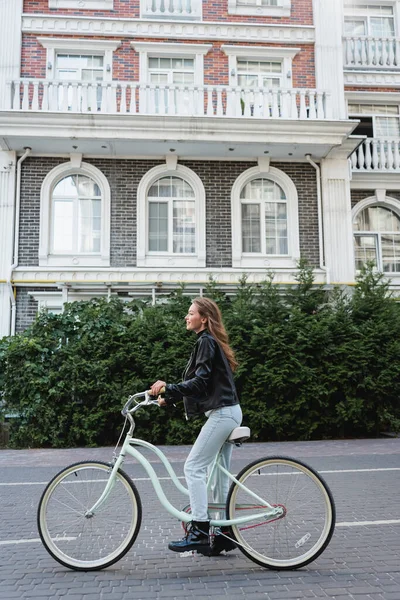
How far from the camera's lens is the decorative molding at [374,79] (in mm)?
18281

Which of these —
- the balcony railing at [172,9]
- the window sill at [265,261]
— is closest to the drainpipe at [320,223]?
the window sill at [265,261]

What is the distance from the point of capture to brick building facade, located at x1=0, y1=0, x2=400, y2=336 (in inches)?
574

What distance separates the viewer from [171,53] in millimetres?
16312

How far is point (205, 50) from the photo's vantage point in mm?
16297

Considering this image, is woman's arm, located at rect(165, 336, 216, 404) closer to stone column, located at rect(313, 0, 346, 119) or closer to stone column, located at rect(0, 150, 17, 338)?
stone column, located at rect(0, 150, 17, 338)

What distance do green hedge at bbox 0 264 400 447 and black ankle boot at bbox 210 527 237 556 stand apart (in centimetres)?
734

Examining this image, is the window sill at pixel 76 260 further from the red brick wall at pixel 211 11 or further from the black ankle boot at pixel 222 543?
the black ankle boot at pixel 222 543

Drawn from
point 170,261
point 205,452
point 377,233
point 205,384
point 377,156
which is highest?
point 377,156

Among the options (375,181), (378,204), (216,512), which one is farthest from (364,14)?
(216,512)

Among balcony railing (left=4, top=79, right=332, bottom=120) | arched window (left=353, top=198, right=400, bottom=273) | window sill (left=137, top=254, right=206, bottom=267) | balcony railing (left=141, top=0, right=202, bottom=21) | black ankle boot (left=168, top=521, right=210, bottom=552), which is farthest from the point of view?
arched window (left=353, top=198, right=400, bottom=273)

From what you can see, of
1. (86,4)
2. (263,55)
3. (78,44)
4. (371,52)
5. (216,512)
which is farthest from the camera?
(371,52)

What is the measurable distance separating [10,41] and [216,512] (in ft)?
50.4

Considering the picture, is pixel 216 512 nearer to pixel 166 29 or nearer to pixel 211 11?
pixel 166 29

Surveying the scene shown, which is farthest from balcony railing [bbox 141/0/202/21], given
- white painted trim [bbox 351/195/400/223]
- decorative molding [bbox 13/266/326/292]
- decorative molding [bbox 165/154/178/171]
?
decorative molding [bbox 13/266/326/292]
